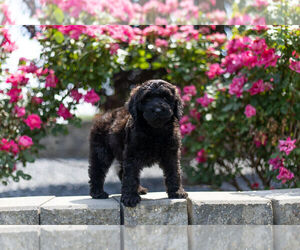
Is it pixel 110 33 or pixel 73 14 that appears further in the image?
pixel 110 33

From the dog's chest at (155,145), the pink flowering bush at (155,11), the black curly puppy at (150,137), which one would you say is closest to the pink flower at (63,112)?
the black curly puppy at (150,137)

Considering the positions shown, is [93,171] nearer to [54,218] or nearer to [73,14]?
[54,218]

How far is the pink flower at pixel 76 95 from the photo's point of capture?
13.0ft

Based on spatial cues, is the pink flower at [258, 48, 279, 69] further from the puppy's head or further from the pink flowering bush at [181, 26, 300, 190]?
the puppy's head

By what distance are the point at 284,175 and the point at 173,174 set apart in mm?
1449

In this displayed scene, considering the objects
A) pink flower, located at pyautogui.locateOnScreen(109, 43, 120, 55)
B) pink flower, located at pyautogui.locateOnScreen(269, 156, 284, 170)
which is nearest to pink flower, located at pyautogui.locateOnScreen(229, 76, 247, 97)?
pink flower, located at pyautogui.locateOnScreen(269, 156, 284, 170)

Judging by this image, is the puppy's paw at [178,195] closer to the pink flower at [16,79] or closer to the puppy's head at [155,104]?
the puppy's head at [155,104]

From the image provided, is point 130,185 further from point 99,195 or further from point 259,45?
point 259,45

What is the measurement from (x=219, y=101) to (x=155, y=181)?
109 cm

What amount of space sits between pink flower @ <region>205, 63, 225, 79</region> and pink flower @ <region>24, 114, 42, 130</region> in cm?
167

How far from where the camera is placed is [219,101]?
390 cm

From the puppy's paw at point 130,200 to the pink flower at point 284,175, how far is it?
1669 millimetres

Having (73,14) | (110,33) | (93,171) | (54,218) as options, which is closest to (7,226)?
(54,218)

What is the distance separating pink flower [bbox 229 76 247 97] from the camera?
145 inches
